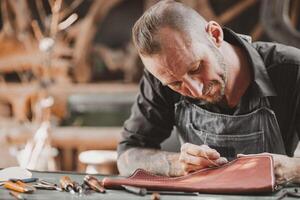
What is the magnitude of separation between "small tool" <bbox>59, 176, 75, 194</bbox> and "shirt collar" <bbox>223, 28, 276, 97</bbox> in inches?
36.9

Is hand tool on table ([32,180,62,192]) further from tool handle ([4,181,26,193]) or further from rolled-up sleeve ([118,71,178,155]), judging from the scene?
rolled-up sleeve ([118,71,178,155])

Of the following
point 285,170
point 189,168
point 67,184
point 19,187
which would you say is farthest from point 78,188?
point 285,170

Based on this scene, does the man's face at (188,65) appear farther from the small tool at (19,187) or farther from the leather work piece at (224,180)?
the small tool at (19,187)

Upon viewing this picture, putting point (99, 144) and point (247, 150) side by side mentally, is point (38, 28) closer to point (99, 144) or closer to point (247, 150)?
point (99, 144)

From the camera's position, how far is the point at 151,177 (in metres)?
1.69

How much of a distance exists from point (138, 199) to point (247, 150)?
0.83m

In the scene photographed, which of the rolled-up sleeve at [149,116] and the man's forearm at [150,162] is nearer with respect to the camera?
the man's forearm at [150,162]

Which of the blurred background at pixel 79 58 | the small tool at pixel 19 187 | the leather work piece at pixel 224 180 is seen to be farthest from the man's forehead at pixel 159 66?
the blurred background at pixel 79 58

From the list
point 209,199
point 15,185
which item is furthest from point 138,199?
point 15,185

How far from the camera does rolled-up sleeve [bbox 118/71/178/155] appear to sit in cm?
238

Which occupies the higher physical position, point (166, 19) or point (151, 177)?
point (166, 19)

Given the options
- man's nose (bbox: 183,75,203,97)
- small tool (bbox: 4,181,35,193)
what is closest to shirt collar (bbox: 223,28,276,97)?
man's nose (bbox: 183,75,203,97)

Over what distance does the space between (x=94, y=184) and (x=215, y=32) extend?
33.8 inches

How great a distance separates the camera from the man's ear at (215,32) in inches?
79.4
